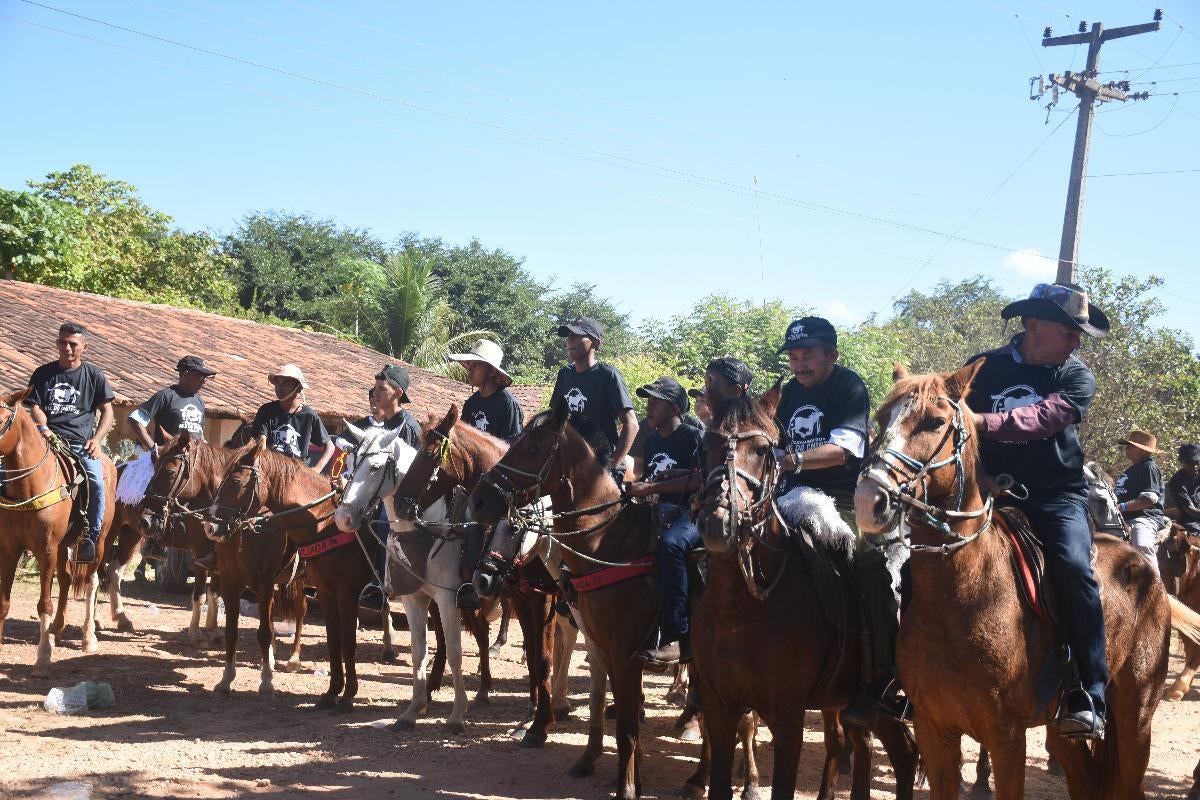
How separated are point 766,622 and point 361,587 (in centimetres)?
518

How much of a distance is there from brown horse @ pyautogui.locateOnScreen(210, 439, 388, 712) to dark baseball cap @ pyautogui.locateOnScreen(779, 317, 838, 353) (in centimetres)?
496

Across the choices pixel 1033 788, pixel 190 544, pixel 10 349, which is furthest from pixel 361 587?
pixel 10 349

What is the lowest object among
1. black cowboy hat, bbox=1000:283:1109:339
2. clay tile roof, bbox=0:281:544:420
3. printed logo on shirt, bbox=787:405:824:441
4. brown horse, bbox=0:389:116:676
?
brown horse, bbox=0:389:116:676

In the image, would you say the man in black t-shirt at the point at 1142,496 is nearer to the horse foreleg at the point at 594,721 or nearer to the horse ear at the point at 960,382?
the horse foreleg at the point at 594,721

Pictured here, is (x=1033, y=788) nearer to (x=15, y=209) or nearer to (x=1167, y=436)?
(x=1167, y=436)

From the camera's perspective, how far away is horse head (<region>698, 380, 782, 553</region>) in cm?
484

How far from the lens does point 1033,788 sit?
301 inches

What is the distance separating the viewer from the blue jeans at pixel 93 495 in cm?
1120

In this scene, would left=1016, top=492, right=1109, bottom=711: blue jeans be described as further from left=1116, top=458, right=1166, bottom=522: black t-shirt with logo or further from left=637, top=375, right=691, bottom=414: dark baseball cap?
left=1116, top=458, right=1166, bottom=522: black t-shirt with logo

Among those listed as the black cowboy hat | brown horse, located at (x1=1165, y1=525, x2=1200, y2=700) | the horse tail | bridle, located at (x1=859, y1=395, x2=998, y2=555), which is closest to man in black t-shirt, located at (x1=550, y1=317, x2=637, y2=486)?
the black cowboy hat

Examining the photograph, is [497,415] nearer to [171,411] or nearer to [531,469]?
[531,469]

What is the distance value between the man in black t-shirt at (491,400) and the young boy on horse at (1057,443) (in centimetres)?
486

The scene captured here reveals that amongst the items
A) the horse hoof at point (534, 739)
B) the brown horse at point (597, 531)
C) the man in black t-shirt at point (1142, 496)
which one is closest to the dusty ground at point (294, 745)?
the horse hoof at point (534, 739)

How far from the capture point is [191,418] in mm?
12188
